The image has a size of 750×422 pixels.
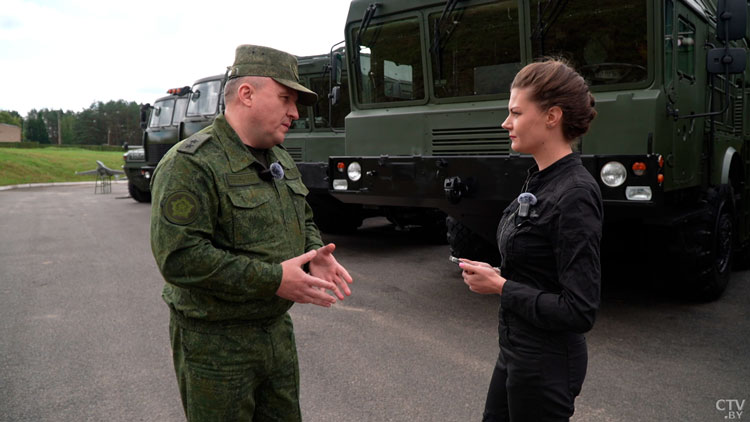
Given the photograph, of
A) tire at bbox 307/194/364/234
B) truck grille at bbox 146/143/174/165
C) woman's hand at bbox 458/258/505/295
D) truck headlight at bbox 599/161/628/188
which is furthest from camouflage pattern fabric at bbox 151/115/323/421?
truck grille at bbox 146/143/174/165

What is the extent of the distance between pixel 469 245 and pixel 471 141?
39.5 inches

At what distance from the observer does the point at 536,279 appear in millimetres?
1731

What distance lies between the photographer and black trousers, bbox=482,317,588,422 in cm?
171

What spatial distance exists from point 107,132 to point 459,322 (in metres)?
103

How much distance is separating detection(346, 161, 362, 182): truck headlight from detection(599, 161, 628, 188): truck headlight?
7.47 feet

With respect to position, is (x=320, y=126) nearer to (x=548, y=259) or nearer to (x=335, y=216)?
(x=335, y=216)

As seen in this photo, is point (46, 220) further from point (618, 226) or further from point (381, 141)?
point (618, 226)

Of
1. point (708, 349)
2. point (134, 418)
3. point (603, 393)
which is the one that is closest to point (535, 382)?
point (603, 393)

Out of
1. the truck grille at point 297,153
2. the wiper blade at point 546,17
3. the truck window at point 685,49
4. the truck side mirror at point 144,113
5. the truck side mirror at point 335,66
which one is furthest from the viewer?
the truck side mirror at point 144,113

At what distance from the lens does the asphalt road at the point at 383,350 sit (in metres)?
3.23

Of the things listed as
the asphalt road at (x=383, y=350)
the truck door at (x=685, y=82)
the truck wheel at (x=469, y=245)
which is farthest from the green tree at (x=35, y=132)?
the truck door at (x=685, y=82)

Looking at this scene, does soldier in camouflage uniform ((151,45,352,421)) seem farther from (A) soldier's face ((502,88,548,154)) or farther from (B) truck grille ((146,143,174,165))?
(B) truck grille ((146,143,174,165))

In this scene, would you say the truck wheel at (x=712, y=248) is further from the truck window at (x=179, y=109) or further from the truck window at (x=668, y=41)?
the truck window at (x=179, y=109)

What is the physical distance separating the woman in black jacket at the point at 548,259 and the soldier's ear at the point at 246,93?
2.65 ft
